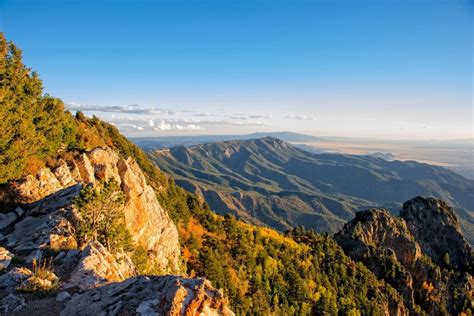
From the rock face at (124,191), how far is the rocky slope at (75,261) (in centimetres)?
14

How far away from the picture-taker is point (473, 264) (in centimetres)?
18925

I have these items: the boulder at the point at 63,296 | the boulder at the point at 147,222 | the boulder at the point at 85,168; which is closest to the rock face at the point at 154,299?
the boulder at the point at 63,296

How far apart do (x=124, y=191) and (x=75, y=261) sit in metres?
29.1

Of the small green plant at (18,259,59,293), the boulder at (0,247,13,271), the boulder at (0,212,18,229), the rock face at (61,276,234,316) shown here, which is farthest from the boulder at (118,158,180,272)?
the rock face at (61,276,234,316)

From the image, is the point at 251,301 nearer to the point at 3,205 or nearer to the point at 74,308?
the point at 3,205

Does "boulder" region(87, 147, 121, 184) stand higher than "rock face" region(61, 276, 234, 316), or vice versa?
"boulder" region(87, 147, 121, 184)

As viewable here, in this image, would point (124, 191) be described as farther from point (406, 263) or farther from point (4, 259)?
point (406, 263)

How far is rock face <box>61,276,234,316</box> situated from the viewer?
1329 cm

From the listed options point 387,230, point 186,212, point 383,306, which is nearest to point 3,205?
point 186,212

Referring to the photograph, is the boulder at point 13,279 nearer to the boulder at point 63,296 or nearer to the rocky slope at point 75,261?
the rocky slope at point 75,261

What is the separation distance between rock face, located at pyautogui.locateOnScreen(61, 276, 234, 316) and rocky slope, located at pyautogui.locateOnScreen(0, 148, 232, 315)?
39 millimetres

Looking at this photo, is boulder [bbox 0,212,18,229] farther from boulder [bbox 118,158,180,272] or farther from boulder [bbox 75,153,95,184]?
boulder [bbox 75,153,95,184]

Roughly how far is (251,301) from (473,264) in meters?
179

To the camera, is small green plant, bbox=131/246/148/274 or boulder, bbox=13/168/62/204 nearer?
small green plant, bbox=131/246/148/274
